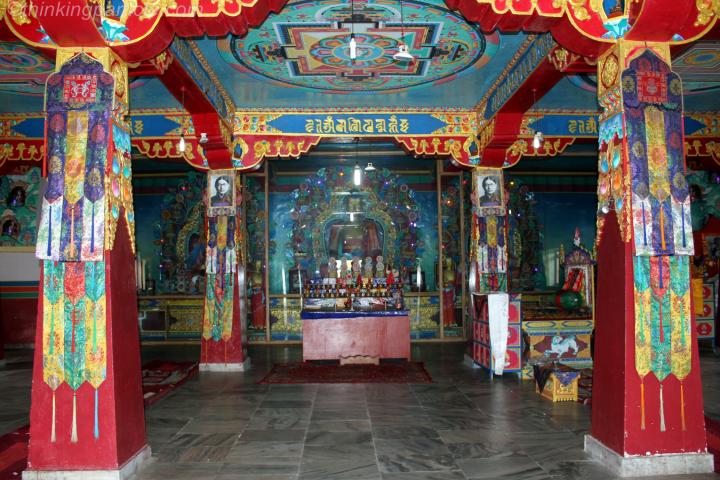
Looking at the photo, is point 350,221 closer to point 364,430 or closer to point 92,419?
point 364,430

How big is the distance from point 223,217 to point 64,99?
182 inches

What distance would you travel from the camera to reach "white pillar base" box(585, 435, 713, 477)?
401 centimetres

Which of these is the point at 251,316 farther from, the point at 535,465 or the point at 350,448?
the point at 535,465

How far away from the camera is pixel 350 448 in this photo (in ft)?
15.7

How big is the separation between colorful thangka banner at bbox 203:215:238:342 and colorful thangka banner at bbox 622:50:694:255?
6028 mm

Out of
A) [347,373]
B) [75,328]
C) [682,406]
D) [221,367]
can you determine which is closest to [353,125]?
[347,373]

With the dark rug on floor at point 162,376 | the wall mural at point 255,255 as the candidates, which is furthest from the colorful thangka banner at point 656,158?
the wall mural at point 255,255

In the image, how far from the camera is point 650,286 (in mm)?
4125

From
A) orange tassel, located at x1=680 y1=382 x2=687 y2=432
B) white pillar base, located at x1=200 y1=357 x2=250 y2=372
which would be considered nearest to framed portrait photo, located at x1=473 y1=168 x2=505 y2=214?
white pillar base, located at x1=200 y1=357 x2=250 y2=372

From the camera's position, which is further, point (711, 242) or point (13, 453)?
point (711, 242)

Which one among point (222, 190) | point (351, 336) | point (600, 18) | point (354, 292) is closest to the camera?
point (600, 18)

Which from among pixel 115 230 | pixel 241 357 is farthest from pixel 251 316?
pixel 115 230

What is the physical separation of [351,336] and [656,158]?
586 centimetres

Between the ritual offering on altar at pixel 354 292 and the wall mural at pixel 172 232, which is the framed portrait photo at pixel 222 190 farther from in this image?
the wall mural at pixel 172 232
